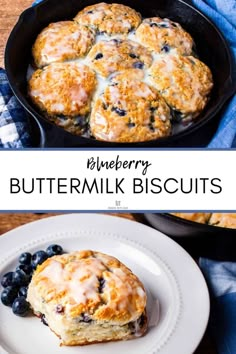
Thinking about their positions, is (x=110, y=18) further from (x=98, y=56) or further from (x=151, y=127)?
(x=151, y=127)

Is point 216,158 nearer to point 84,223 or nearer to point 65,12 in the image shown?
point 84,223

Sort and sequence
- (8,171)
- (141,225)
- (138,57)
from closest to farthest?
1. (8,171)
2. (141,225)
3. (138,57)

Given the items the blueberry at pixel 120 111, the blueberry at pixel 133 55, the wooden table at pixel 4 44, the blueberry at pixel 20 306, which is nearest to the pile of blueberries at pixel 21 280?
the blueberry at pixel 20 306

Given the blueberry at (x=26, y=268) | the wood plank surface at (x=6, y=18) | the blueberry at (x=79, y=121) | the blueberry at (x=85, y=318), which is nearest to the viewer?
the blueberry at (x=85, y=318)

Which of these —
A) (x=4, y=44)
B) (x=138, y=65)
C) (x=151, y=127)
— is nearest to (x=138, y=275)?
(x=151, y=127)

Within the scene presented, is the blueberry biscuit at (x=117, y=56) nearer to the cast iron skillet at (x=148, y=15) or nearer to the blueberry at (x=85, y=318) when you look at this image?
the cast iron skillet at (x=148, y=15)

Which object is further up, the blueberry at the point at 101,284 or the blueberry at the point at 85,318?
the blueberry at the point at 101,284

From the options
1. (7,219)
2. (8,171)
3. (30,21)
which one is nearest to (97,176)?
(8,171)
